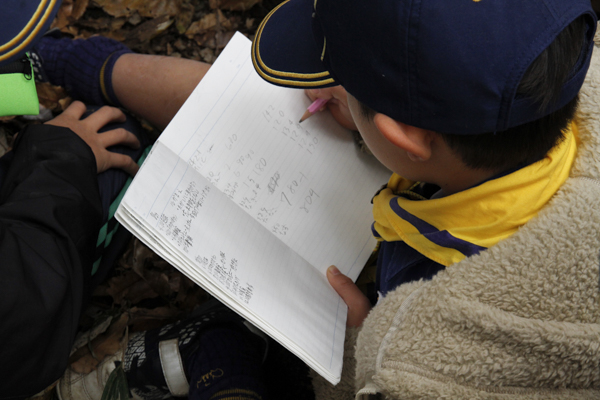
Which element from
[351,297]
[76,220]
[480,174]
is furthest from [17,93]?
[480,174]

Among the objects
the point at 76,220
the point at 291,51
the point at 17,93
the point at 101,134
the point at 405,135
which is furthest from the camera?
the point at 101,134

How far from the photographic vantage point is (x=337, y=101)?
3.40ft

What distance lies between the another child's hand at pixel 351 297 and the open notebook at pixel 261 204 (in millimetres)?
20

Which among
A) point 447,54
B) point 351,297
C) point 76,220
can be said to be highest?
point 447,54

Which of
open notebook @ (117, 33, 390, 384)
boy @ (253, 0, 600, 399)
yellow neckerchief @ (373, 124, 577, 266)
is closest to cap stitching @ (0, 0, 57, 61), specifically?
open notebook @ (117, 33, 390, 384)

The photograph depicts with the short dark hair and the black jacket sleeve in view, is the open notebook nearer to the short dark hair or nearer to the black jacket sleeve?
the black jacket sleeve

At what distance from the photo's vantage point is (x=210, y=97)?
0.95 metres

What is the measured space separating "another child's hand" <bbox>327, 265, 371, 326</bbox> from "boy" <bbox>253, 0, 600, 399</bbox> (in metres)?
0.20

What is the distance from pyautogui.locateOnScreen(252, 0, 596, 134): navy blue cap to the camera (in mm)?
518

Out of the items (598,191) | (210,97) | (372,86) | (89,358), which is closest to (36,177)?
(210,97)

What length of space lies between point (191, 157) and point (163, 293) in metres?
0.72

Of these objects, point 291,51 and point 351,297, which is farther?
point 351,297

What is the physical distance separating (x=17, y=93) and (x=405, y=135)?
3.29 ft

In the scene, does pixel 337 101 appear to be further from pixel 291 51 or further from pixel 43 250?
pixel 43 250
